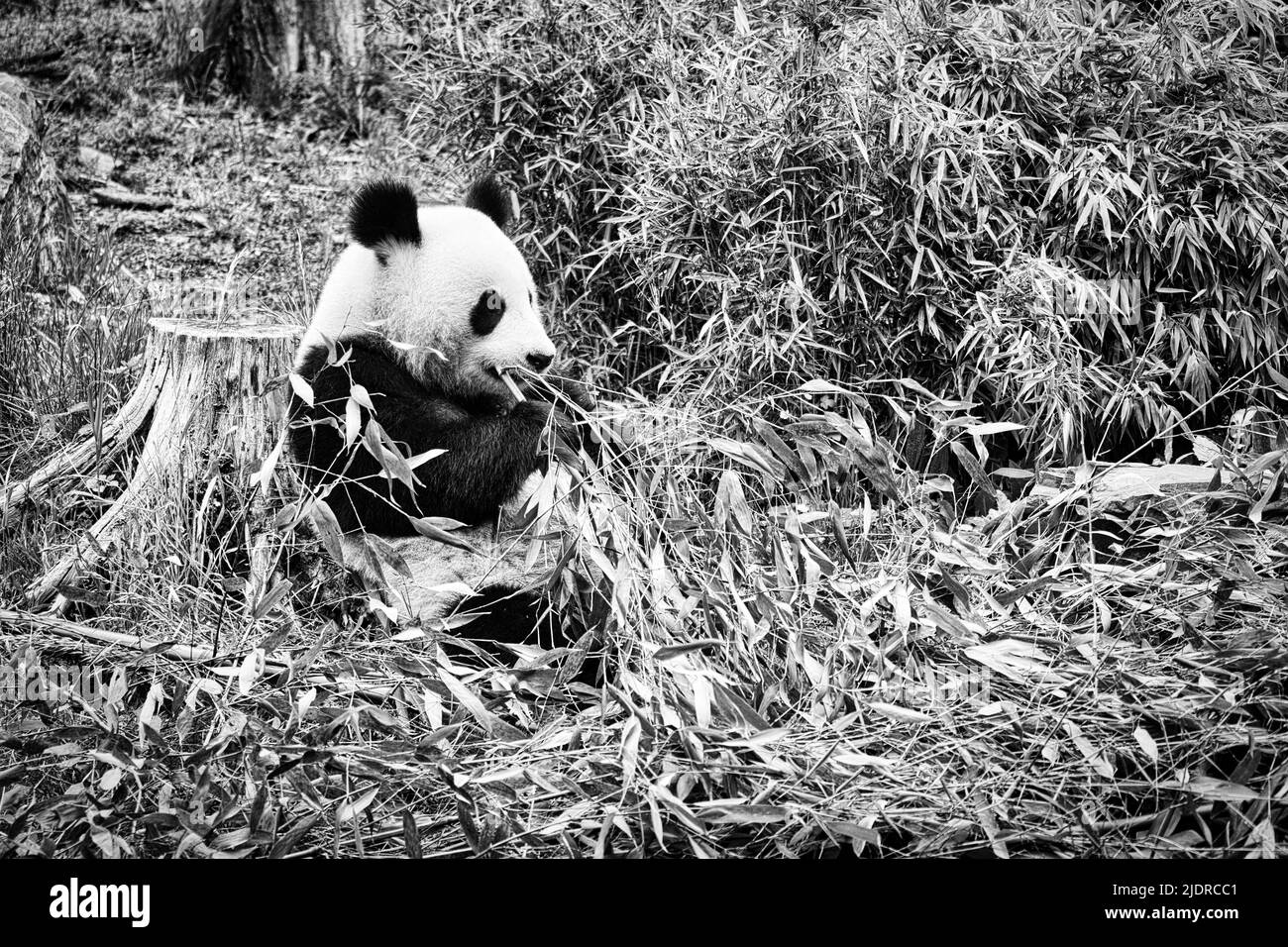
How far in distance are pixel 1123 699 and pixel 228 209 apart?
17.8 ft

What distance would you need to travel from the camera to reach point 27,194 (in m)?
4.62

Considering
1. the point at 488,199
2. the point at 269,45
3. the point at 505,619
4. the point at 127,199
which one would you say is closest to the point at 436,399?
the point at 505,619

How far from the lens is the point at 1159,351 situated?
130 inches

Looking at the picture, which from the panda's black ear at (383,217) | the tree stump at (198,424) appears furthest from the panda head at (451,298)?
the tree stump at (198,424)

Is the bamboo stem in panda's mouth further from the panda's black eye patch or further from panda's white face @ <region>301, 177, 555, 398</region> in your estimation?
the panda's black eye patch

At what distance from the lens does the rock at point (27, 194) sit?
436cm

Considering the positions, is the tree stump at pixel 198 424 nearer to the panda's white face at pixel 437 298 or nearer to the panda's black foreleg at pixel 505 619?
the panda's white face at pixel 437 298

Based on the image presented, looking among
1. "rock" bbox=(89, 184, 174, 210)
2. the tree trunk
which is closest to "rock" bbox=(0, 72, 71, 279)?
"rock" bbox=(89, 184, 174, 210)

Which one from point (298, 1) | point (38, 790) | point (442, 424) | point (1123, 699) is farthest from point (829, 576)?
point (298, 1)

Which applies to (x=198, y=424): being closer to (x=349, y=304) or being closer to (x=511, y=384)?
(x=349, y=304)

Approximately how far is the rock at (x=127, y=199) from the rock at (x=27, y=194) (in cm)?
40

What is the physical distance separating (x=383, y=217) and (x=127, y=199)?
152 inches
